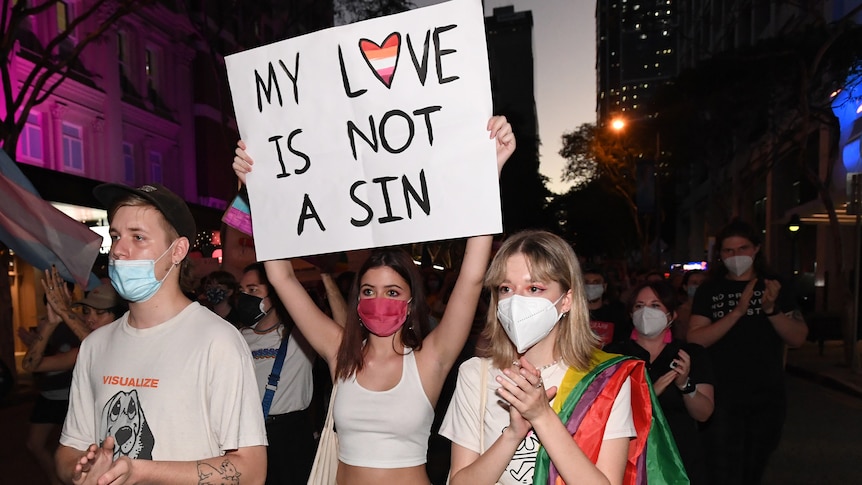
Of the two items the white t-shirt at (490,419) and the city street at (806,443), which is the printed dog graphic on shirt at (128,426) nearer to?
the white t-shirt at (490,419)

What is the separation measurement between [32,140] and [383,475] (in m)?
17.7

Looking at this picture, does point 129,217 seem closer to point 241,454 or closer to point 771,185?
point 241,454

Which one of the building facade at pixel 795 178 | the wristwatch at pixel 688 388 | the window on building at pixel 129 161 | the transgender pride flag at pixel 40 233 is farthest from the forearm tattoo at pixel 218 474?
the window on building at pixel 129 161

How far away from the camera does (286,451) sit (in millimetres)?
4766

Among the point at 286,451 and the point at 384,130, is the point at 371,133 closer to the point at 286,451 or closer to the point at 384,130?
the point at 384,130

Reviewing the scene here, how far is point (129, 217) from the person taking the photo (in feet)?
8.87

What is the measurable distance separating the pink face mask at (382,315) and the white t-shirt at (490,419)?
791 millimetres

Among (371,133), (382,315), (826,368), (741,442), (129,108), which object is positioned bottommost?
(826,368)

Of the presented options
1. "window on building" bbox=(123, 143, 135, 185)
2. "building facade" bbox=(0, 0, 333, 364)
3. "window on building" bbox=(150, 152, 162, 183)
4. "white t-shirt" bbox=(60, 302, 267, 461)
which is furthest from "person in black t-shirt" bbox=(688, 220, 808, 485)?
"window on building" bbox=(150, 152, 162, 183)

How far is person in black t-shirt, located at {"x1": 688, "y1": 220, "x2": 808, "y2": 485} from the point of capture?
15.2ft

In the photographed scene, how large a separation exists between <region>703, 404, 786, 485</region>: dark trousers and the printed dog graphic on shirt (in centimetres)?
344

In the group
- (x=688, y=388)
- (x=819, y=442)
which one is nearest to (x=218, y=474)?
(x=688, y=388)

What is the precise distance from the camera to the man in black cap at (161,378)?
98.0 inches

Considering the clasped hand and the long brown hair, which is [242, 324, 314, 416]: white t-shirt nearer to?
the long brown hair
